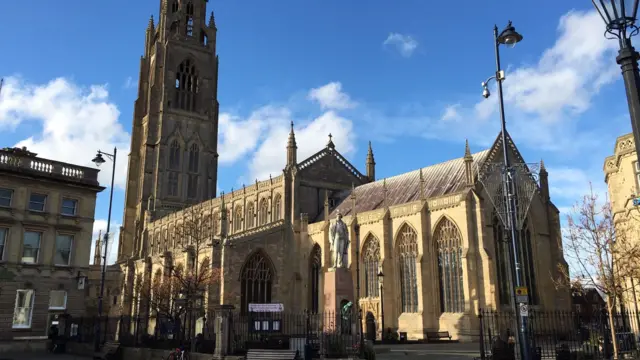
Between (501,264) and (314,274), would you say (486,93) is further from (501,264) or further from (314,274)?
(314,274)

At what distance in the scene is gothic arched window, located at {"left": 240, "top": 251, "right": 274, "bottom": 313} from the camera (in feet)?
135

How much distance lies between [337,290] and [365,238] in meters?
18.2

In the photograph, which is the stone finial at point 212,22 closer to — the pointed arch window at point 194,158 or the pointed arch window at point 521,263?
the pointed arch window at point 194,158

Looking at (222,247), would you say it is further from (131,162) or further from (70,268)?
(131,162)

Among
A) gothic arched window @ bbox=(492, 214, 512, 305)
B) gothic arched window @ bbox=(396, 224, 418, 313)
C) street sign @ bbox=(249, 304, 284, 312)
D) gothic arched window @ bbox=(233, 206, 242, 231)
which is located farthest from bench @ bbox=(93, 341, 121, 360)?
gothic arched window @ bbox=(233, 206, 242, 231)

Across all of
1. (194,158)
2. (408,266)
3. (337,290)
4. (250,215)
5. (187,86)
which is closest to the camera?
(337,290)

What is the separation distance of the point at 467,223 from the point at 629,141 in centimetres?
974

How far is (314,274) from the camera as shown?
43.3 m

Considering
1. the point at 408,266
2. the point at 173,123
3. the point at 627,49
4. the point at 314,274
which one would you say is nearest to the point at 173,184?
the point at 173,123

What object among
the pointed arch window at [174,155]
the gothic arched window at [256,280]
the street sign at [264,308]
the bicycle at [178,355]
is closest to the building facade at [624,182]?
the street sign at [264,308]

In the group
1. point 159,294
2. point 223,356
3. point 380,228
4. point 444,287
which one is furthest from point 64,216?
point 444,287

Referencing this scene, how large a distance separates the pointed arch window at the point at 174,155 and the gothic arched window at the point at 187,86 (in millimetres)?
5517

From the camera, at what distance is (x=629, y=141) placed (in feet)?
92.8

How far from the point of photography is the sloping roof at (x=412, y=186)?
122 feet
